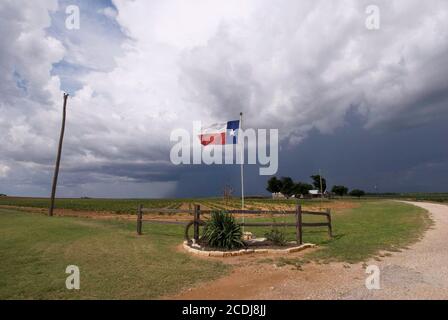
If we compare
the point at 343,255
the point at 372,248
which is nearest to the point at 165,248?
the point at 343,255

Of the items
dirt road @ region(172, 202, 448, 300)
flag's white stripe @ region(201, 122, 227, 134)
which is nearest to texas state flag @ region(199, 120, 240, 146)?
flag's white stripe @ region(201, 122, 227, 134)

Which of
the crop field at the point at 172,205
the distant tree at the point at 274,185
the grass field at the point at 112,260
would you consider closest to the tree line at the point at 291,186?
the distant tree at the point at 274,185

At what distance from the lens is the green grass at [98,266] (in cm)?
671

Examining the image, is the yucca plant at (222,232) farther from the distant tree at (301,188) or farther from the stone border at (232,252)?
the distant tree at (301,188)

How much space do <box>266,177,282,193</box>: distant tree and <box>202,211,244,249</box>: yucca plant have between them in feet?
368

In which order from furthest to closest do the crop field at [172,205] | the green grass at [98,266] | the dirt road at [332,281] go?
the crop field at [172,205] → the green grass at [98,266] → the dirt road at [332,281]

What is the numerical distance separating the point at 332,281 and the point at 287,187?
→ 113 meters

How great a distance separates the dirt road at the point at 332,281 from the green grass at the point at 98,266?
789mm

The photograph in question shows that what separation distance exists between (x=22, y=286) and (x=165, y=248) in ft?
17.1

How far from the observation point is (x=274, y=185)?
4860 inches

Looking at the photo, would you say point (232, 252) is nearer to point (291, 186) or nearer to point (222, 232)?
point (222, 232)

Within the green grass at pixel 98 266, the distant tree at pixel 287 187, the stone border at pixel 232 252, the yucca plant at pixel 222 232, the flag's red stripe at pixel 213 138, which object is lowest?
the green grass at pixel 98 266

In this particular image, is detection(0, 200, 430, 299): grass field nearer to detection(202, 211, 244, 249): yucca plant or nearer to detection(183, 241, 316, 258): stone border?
detection(183, 241, 316, 258): stone border
